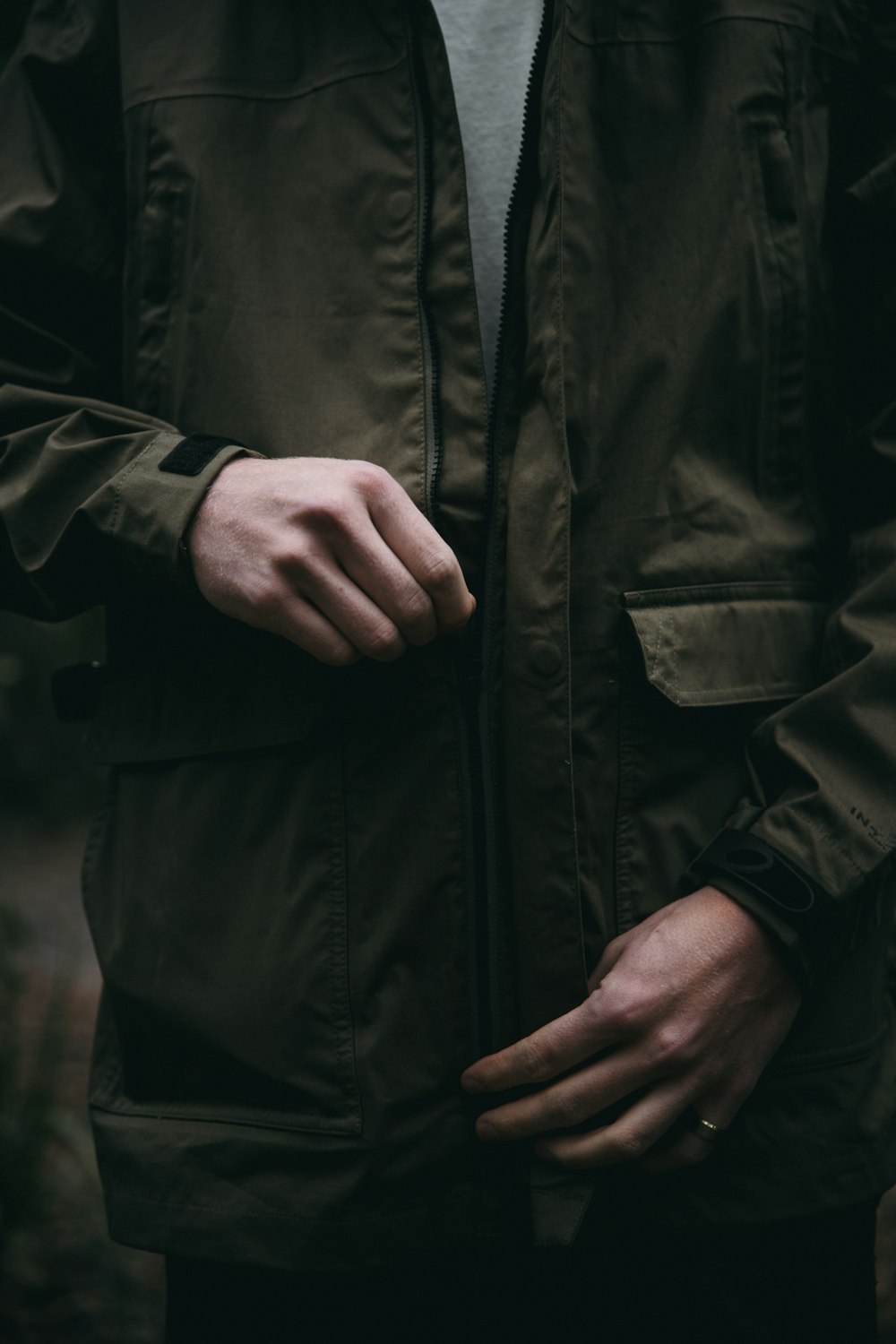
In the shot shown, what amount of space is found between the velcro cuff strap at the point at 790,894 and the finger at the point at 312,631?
1.53ft

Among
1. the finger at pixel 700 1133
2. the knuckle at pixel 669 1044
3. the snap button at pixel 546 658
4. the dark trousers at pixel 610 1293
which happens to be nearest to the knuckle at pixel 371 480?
the snap button at pixel 546 658

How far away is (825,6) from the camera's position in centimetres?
132

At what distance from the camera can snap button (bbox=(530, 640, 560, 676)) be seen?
47.4 inches

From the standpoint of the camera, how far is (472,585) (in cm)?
126

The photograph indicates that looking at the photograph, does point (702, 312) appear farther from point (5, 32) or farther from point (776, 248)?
point (5, 32)

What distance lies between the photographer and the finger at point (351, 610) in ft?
3.69

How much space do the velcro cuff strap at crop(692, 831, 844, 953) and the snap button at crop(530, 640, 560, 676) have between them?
0.28 m

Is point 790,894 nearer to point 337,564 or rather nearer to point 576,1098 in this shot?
point 576,1098

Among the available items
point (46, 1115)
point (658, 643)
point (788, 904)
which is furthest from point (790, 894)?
point (46, 1115)

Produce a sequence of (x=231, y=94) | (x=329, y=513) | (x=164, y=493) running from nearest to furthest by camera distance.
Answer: (x=329, y=513) → (x=164, y=493) → (x=231, y=94)

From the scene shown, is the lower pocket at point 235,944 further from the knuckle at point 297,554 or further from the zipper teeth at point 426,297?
the zipper teeth at point 426,297

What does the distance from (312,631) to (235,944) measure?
1.26ft

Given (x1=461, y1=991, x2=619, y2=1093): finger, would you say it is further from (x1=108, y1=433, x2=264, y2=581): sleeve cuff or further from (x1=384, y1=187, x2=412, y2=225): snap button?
(x1=384, y1=187, x2=412, y2=225): snap button

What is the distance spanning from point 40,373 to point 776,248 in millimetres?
937
